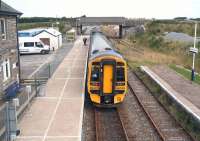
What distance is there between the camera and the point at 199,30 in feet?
192

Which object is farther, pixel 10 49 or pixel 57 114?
pixel 10 49

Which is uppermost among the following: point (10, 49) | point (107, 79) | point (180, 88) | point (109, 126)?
point (10, 49)

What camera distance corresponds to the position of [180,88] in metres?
20.7

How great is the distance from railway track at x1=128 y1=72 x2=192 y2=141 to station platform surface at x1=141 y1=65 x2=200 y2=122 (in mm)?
1002

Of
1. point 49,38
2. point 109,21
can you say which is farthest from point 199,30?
point 49,38

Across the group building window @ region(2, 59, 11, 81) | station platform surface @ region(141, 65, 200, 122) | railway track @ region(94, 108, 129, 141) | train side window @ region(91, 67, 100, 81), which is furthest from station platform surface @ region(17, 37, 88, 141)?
station platform surface @ region(141, 65, 200, 122)

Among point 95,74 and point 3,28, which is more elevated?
point 3,28

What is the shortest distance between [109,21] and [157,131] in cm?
5424

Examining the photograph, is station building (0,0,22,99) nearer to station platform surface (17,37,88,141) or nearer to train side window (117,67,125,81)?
station platform surface (17,37,88,141)

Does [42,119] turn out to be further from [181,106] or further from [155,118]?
[181,106]

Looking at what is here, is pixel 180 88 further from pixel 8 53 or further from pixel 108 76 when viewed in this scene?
pixel 8 53

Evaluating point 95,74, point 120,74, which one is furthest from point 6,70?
point 120,74

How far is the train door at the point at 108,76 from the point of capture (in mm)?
15133

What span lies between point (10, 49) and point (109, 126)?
7460mm
